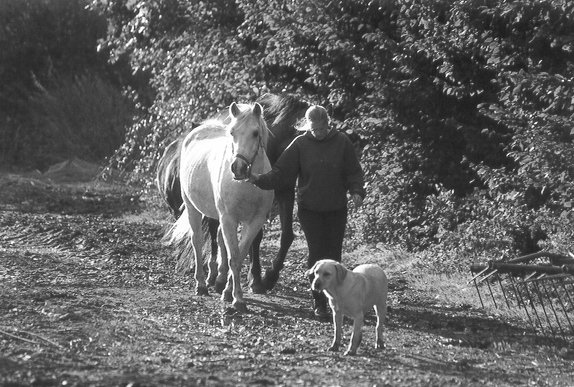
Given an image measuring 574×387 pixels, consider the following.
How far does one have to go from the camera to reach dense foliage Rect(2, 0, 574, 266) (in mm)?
13312

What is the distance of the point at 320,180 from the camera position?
36.0 ft

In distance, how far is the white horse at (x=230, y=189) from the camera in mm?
11320

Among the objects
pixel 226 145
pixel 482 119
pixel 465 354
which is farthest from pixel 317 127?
pixel 482 119

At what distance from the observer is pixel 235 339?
9906mm

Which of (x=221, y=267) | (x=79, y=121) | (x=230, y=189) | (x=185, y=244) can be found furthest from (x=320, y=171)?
(x=79, y=121)

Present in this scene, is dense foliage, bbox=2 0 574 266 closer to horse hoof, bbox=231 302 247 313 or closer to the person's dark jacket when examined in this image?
the person's dark jacket

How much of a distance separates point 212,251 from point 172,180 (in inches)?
60.4

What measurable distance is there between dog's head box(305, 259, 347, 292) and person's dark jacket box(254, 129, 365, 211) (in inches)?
65.4

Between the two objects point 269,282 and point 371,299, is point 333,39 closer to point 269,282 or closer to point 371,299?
point 269,282

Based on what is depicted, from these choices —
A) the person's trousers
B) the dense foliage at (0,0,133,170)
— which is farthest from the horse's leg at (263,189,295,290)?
the dense foliage at (0,0,133,170)

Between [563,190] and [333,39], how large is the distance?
16.2 feet

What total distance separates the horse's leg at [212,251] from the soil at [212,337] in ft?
1.09

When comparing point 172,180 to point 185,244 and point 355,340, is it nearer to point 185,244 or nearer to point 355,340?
point 185,244

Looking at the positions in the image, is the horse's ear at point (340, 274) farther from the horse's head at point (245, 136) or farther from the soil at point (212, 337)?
the horse's head at point (245, 136)
